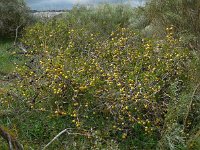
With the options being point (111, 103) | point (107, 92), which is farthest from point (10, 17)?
point (111, 103)

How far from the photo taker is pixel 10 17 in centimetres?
1727

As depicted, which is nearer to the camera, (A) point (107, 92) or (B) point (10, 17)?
(A) point (107, 92)

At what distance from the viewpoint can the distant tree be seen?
17.2 metres

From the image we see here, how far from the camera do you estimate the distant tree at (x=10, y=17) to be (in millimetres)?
17203

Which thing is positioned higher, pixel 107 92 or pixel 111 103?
pixel 107 92

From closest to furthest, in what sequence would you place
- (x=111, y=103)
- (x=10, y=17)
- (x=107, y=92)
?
1. (x=111, y=103)
2. (x=107, y=92)
3. (x=10, y=17)

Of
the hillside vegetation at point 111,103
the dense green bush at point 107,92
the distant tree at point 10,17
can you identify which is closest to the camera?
the hillside vegetation at point 111,103

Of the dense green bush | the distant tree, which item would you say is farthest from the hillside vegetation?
the distant tree

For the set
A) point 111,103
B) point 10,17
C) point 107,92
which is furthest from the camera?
point 10,17

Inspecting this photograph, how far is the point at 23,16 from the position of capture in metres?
17.5

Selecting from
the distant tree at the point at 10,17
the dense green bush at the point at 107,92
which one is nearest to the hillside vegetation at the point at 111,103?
the dense green bush at the point at 107,92

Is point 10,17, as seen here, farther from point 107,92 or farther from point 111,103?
point 111,103

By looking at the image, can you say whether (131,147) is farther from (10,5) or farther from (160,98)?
(10,5)

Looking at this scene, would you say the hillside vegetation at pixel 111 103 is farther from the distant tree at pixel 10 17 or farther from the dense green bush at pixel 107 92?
the distant tree at pixel 10 17
